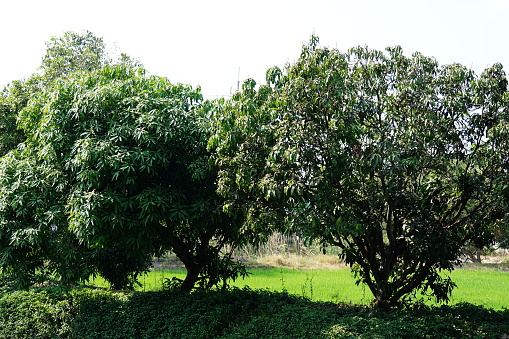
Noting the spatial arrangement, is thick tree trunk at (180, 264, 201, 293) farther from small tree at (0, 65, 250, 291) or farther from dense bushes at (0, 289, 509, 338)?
small tree at (0, 65, 250, 291)

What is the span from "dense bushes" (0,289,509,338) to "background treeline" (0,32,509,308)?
707 mm

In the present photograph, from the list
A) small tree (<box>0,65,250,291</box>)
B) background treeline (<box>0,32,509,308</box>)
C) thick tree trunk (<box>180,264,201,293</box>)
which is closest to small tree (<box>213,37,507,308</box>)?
background treeline (<box>0,32,509,308</box>)

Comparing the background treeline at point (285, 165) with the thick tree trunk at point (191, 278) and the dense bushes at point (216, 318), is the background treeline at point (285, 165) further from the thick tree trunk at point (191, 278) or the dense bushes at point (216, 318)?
the thick tree trunk at point (191, 278)

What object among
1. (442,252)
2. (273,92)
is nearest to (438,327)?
(442,252)

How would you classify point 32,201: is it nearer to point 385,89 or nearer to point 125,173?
point 125,173

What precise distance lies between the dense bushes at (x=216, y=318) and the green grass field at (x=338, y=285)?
1793 mm

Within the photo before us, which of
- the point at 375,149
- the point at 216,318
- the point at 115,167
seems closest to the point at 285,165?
the point at 375,149

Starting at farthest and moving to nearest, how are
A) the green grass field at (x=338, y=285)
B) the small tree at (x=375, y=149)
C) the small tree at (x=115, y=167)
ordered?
the green grass field at (x=338, y=285) < the small tree at (x=115, y=167) < the small tree at (x=375, y=149)

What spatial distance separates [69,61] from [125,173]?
37.0 ft

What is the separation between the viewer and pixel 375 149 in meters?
5.66

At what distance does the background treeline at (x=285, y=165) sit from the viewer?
587 cm

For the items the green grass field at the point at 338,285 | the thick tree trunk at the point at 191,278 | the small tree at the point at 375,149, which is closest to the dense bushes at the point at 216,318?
the thick tree trunk at the point at 191,278

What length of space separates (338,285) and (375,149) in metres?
8.61

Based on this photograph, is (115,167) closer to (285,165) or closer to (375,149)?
(285,165)
